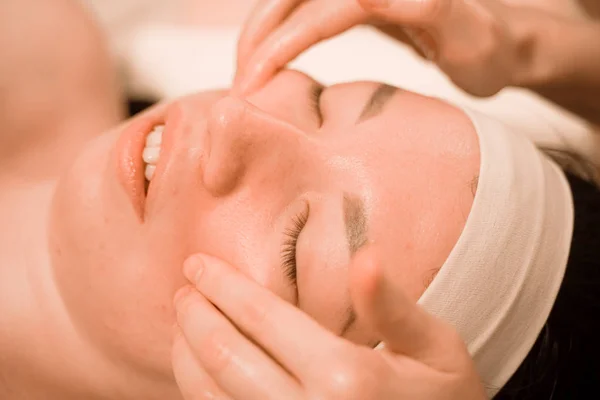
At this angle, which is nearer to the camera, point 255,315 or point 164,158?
point 255,315

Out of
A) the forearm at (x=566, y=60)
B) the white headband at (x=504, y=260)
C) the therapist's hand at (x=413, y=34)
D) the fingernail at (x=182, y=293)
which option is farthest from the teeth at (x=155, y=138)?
the forearm at (x=566, y=60)

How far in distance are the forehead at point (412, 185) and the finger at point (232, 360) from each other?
0.72ft

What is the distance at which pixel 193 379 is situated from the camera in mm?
605

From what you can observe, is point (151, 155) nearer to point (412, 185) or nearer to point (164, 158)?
point (164, 158)

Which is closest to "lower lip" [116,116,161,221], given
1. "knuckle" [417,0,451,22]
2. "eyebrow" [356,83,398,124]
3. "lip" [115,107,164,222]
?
"lip" [115,107,164,222]

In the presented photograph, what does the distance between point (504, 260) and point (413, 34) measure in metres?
0.42

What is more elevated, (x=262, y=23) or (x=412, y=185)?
(x=262, y=23)

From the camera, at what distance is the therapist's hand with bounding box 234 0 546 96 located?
0.81 metres

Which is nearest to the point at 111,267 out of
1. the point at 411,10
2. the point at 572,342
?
the point at 411,10

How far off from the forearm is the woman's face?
0.30m

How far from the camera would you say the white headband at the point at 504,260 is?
→ 732 millimetres

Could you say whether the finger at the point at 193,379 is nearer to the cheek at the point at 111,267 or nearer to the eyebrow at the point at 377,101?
the cheek at the point at 111,267

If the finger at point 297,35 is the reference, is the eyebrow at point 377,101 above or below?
below

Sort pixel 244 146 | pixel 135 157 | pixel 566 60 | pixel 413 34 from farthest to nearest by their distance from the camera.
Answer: pixel 566 60, pixel 413 34, pixel 135 157, pixel 244 146
